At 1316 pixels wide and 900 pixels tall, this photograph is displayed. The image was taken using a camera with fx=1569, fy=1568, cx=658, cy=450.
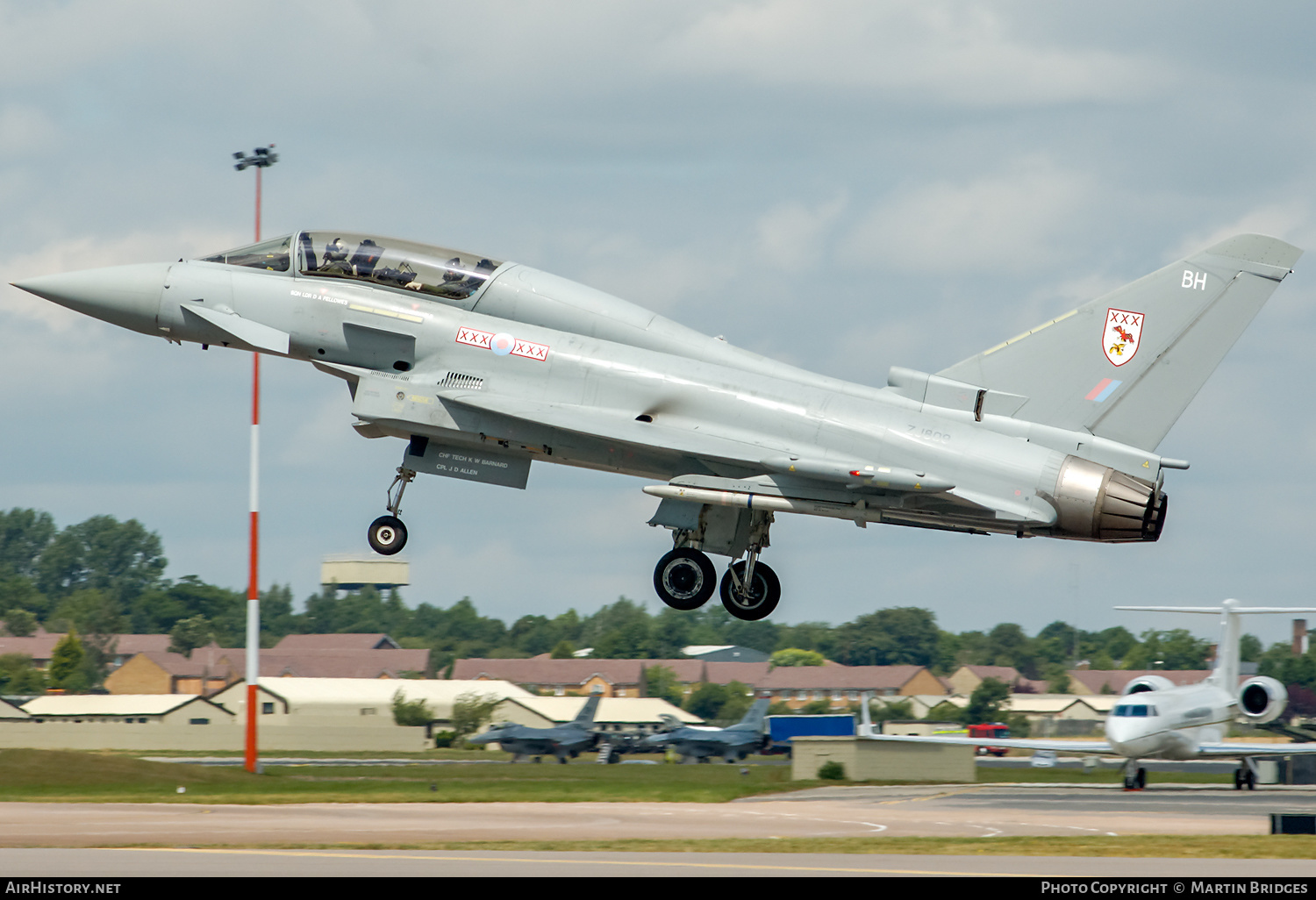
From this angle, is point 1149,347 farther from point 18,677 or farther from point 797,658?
point 797,658

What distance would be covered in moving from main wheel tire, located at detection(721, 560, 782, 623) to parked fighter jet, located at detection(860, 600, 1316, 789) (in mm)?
33300

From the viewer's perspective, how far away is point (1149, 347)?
2334cm

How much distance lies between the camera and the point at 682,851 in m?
31.0

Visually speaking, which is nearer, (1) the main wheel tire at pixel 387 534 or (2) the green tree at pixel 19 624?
(1) the main wheel tire at pixel 387 534

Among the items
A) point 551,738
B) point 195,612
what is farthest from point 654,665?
point 551,738

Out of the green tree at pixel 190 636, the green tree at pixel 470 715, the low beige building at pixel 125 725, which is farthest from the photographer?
the green tree at pixel 190 636

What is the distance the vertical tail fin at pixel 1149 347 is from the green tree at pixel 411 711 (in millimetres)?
70920

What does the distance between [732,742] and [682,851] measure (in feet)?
157

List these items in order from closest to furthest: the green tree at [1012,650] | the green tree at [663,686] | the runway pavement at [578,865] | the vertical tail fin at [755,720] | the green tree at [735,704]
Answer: the runway pavement at [578,865]
the vertical tail fin at [755,720]
the green tree at [735,704]
the green tree at [663,686]
the green tree at [1012,650]

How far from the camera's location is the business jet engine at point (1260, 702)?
60.6 m

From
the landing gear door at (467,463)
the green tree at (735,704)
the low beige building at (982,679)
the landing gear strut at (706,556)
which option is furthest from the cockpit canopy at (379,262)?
the low beige building at (982,679)

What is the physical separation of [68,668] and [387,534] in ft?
327

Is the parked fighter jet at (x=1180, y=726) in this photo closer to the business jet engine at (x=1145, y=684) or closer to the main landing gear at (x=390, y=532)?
the business jet engine at (x=1145, y=684)

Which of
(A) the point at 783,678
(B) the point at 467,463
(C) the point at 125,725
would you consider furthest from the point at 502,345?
(A) the point at 783,678
